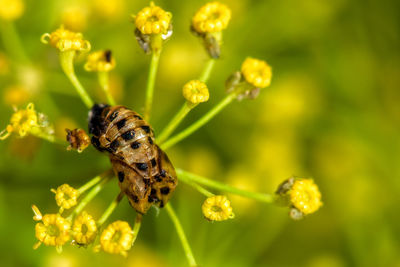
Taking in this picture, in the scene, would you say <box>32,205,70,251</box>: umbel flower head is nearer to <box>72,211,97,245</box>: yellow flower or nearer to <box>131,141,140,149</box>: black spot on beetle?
<box>72,211,97,245</box>: yellow flower

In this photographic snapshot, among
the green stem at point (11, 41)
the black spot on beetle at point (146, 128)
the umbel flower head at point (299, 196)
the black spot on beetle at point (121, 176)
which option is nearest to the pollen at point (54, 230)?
the black spot on beetle at point (121, 176)

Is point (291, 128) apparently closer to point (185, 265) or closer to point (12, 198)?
point (185, 265)

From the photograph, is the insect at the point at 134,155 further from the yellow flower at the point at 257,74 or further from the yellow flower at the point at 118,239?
the yellow flower at the point at 257,74

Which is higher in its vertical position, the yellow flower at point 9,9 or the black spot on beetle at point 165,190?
the yellow flower at point 9,9

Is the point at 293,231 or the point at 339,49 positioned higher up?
the point at 339,49

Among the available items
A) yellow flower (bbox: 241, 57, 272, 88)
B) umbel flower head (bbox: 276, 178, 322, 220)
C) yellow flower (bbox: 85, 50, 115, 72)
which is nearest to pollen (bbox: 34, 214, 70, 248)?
yellow flower (bbox: 85, 50, 115, 72)

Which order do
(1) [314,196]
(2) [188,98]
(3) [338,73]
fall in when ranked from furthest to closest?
1. (3) [338,73]
2. (1) [314,196]
3. (2) [188,98]

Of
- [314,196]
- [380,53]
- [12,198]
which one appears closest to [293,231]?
[380,53]
